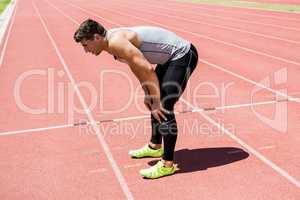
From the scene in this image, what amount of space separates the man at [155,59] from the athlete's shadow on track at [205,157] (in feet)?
1.08

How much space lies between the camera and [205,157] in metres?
5.09

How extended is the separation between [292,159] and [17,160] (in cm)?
343

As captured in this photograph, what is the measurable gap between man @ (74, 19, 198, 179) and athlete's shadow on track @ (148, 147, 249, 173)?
0.33 m

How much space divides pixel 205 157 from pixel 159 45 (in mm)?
1634

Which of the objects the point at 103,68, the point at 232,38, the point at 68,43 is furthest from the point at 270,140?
the point at 68,43

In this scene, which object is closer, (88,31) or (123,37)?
(88,31)

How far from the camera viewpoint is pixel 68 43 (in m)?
15.3

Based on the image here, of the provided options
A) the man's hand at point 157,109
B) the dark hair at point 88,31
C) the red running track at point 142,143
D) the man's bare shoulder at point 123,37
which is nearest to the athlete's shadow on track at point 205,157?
the red running track at point 142,143

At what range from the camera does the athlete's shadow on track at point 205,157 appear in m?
4.84

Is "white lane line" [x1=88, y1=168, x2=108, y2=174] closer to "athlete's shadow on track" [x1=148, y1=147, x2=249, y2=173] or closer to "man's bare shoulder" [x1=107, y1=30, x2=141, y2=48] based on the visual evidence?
"athlete's shadow on track" [x1=148, y1=147, x2=249, y2=173]

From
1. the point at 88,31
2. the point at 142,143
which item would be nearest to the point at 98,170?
the point at 142,143

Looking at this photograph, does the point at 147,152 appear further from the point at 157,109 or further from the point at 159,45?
the point at 159,45

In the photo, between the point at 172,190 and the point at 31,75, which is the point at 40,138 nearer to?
the point at 172,190

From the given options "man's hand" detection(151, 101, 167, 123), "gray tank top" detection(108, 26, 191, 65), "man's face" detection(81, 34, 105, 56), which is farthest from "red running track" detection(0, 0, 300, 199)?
"man's face" detection(81, 34, 105, 56)
